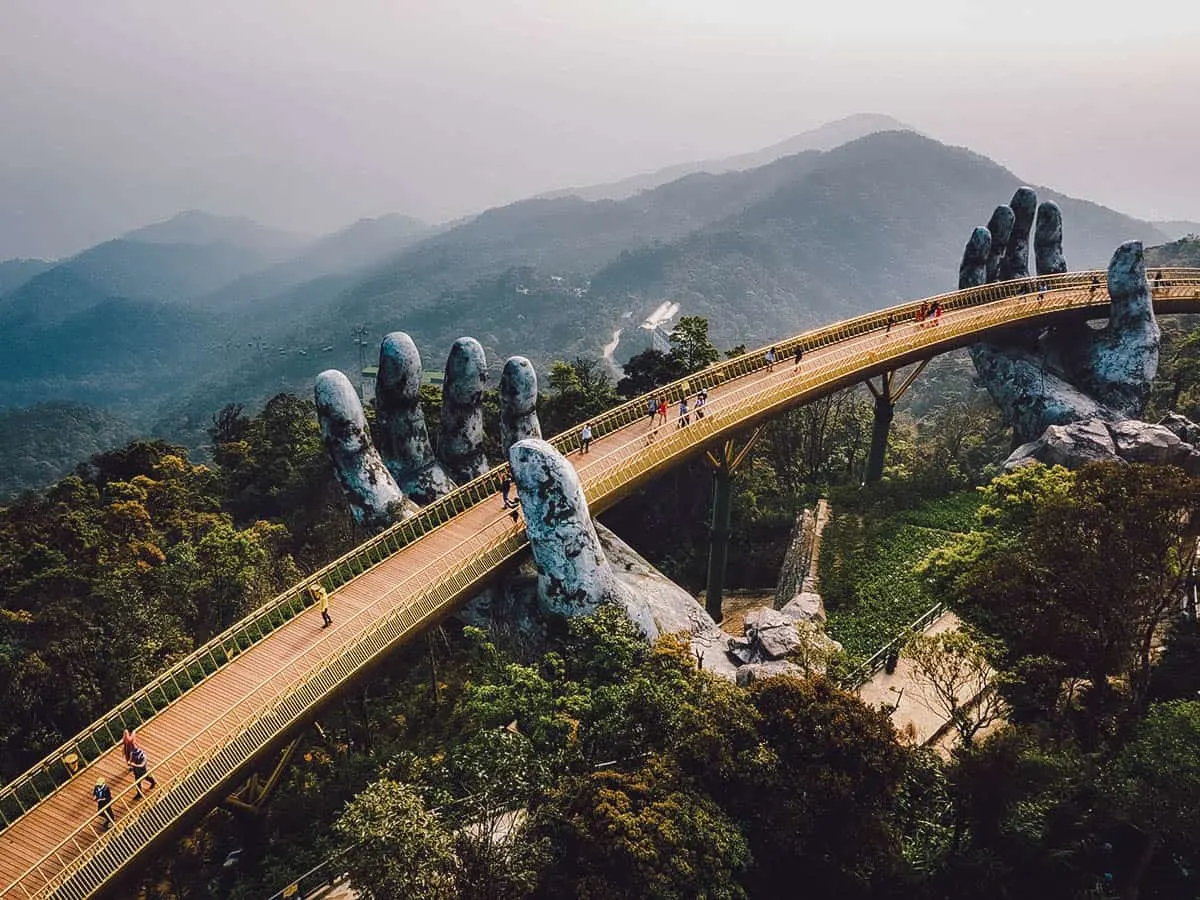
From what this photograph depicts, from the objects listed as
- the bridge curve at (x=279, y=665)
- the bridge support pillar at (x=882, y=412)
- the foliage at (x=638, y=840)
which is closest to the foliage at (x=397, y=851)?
the foliage at (x=638, y=840)

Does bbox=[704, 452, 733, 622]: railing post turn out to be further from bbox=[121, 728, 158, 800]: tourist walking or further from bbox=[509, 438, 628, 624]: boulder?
bbox=[121, 728, 158, 800]: tourist walking

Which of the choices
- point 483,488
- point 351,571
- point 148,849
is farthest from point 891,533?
point 148,849

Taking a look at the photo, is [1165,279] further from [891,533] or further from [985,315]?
[891,533]

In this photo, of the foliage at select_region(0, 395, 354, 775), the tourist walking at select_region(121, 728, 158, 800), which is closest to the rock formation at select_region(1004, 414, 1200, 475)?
the tourist walking at select_region(121, 728, 158, 800)

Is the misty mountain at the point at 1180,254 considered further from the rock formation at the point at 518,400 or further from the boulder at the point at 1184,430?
the rock formation at the point at 518,400

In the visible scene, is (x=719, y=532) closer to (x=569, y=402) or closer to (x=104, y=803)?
(x=569, y=402)
